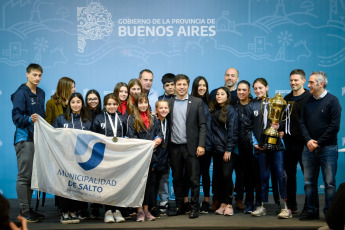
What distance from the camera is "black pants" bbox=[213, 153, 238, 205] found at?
5020mm

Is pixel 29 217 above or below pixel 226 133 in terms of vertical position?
below

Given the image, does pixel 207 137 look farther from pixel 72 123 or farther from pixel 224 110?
pixel 72 123

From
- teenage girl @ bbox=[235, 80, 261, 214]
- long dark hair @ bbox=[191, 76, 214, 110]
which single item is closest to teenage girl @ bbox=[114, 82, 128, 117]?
long dark hair @ bbox=[191, 76, 214, 110]

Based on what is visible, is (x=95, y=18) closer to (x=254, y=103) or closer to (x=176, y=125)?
(x=176, y=125)

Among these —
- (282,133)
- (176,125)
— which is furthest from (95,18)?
(282,133)

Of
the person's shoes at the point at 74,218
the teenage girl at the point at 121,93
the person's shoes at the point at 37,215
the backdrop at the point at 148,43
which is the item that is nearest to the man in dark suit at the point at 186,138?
the teenage girl at the point at 121,93

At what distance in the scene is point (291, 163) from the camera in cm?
518

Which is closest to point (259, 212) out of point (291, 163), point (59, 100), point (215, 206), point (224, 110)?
point (215, 206)

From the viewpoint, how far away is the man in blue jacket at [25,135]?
15.7 feet

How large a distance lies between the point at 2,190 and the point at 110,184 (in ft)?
8.72

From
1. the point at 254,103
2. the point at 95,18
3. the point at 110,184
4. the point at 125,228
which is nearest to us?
the point at 125,228

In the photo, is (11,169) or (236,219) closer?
Answer: (236,219)

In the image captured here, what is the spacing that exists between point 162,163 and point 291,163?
5.30 ft

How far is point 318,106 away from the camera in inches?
182
